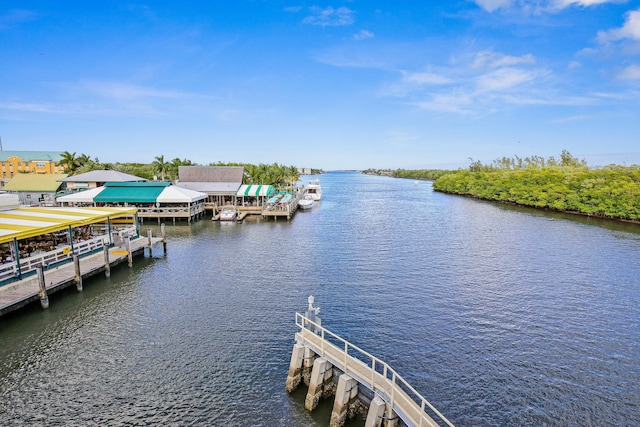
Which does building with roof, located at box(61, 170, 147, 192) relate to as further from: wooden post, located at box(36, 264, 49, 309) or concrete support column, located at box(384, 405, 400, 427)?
concrete support column, located at box(384, 405, 400, 427)

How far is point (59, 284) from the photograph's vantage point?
68.2 feet

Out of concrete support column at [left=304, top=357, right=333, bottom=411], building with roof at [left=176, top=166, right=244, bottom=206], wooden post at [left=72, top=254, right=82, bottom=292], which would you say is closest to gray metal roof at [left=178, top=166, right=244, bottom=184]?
building with roof at [left=176, top=166, right=244, bottom=206]

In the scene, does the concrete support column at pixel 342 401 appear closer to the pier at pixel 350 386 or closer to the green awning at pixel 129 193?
the pier at pixel 350 386

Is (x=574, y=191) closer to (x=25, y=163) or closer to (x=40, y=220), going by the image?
(x=40, y=220)

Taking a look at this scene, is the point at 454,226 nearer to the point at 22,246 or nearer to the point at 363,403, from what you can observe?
the point at 363,403

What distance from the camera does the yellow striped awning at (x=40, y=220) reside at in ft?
66.0

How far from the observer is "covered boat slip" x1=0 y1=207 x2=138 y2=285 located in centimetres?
1989

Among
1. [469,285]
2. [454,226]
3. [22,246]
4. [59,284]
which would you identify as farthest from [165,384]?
[454,226]

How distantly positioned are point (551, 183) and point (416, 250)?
177ft

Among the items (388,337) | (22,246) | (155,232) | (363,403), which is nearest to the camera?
(363,403)

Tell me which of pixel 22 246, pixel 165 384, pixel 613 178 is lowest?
pixel 165 384

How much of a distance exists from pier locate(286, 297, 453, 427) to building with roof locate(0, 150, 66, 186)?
363 feet

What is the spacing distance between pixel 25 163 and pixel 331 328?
380 feet

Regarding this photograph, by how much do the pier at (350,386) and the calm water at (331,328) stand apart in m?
0.83
